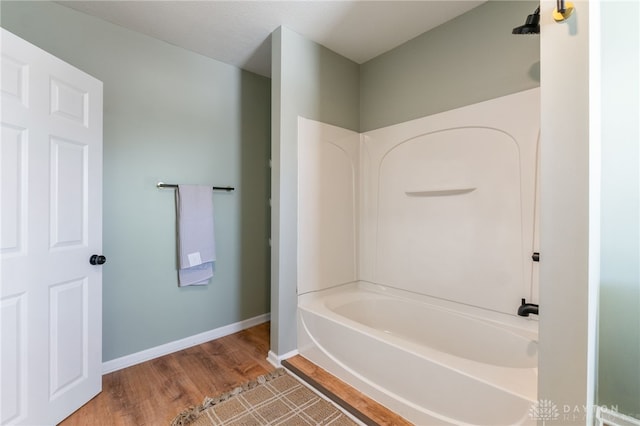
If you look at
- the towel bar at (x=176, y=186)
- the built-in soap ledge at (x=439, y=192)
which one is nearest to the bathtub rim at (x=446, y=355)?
the built-in soap ledge at (x=439, y=192)

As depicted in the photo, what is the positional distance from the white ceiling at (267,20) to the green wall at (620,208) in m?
1.03

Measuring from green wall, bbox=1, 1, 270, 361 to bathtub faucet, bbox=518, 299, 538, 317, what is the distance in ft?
7.22

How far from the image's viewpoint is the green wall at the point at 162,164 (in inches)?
79.6

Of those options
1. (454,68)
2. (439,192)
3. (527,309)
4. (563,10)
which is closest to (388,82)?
(454,68)

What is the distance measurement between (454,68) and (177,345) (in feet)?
10.3

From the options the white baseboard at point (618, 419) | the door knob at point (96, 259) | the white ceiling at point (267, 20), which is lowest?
the white baseboard at point (618, 419)

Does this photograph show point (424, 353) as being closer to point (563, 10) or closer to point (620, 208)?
point (620, 208)

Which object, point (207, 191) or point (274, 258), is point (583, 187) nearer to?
point (274, 258)

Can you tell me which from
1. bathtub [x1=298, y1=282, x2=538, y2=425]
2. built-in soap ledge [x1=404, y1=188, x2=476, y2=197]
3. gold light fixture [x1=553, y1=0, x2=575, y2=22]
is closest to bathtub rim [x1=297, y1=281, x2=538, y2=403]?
bathtub [x1=298, y1=282, x2=538, y2=425]

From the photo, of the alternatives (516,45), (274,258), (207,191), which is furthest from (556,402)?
(207,191)

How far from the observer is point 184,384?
Result: 6.22ft

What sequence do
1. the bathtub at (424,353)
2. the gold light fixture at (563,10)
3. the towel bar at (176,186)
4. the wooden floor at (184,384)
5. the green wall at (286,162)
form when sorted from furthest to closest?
the towel bar at (176,186) → the green wall at (286,162) → the wooden floor at (184,384) → the bathtub at (424,353) → the gold light fixture at (563,10)

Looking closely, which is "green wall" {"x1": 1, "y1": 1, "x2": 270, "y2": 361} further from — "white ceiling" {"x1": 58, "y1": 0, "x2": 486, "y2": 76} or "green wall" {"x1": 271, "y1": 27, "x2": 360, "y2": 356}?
"green wall" {"x1": 271, "y1": 27, "x2": 360, "y2": 356}

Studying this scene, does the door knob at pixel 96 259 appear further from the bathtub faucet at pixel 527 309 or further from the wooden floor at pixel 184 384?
the bathtub faucet at pixel 527 309
